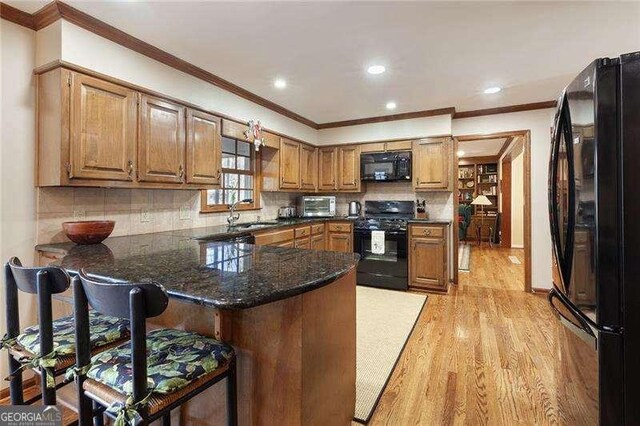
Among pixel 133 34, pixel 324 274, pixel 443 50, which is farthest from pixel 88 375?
pixel 443 50

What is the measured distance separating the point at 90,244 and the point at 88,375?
1398mm

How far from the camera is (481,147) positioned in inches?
285

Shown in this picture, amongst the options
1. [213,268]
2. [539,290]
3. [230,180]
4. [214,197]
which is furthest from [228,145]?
[539,290]

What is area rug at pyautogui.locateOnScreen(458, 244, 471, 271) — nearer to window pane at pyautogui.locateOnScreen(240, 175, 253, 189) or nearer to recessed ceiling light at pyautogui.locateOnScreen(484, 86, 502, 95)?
recessed ceiling light at pyautogui.locateOnScreen(484, 86, 502, 95)

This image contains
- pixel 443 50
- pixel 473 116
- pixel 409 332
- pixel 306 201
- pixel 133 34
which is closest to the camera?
pixel 133 34

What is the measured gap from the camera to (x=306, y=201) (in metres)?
4.96

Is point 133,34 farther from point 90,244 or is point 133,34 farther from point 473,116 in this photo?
point 473,116

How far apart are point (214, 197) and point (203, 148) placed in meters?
0.75

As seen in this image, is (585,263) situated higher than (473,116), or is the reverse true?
(473,116)

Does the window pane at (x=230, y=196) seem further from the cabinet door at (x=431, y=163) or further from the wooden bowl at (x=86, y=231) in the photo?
the cabinet door at (x=431, y=163)

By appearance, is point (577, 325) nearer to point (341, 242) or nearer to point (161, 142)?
point (161, 142)

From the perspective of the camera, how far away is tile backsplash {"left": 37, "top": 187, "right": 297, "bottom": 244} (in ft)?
7.17

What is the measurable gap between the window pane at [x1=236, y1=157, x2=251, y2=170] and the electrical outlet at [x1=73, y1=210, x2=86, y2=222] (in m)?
1.90

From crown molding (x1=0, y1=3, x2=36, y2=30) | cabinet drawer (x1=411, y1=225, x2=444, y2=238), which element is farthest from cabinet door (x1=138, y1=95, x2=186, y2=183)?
cabinet drawer (x1=411, y1=225, x2=444, y2=238)
